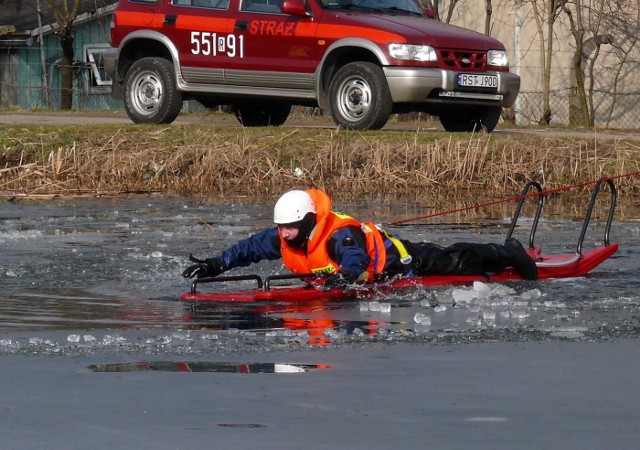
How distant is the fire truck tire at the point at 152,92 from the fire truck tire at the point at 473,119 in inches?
147

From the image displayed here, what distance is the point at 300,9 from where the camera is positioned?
19609mm

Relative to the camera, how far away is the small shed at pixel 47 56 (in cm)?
4381

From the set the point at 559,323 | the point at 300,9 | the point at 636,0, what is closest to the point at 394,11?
the point at 300,9

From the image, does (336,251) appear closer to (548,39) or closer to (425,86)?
(425,86)

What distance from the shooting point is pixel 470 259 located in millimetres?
11906

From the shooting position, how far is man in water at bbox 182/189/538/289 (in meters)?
10.8

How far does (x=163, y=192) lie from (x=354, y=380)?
12.3 meters

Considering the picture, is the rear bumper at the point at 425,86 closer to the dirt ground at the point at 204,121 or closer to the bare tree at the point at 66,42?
the dirt ground at the point at 204,121

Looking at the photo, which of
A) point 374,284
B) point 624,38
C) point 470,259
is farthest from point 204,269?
point 624,38

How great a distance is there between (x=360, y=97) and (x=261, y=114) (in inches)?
151

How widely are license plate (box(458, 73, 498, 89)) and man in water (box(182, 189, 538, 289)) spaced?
7892mm

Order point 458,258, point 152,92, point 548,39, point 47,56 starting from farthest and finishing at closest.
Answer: point 47,56 < point 548,39 < point 152,92 < point 458,258

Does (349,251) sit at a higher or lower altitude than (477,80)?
lower

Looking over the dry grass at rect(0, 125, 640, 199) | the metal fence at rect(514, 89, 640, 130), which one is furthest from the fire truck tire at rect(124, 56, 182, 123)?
the metal fence at rect(514, 89, 640, 130)
